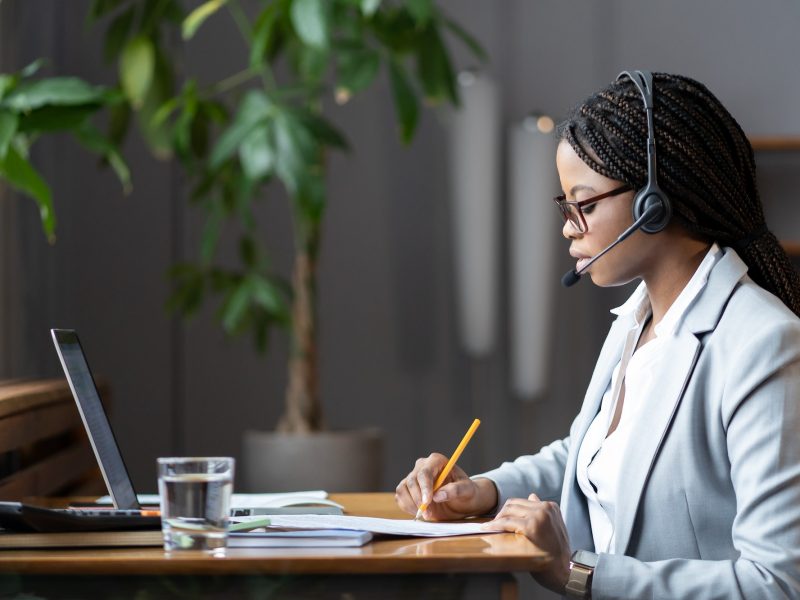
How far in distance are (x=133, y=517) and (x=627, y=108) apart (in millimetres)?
742

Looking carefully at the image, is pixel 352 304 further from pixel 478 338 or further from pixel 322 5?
pixel 322 5

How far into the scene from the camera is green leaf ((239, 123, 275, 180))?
96.7 inches

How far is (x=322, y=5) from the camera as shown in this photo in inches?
94.3

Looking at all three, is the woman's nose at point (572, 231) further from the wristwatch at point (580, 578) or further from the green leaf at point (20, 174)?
the green leaf at point (20, 174)

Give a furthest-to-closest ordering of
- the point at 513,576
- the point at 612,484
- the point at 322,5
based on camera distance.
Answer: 1. the point at 322,5
2. the point at 612,484
3. the point at 513,576

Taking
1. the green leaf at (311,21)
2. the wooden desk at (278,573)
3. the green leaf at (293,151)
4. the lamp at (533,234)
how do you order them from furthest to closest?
the lamp at (533,234)
the green leaf at (293,151)
the green leaf at (311,21)
the wooden desk at (278,573)

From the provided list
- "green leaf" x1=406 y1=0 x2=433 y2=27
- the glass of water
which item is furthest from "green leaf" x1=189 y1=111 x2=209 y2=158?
the glass of water

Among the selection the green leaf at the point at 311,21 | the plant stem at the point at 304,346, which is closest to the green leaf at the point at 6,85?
the green leaf at the point at 311,21

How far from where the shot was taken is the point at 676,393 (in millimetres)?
1223

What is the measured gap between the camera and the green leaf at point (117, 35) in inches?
113

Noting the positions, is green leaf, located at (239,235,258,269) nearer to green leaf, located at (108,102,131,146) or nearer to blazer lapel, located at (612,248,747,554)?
green leaf, located at (108,102,131,146)

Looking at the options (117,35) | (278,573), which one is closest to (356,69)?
(117,35)

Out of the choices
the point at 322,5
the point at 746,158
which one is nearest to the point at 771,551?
the point at 746,158

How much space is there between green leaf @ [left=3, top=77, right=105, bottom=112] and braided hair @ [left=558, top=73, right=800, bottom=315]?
806 millimetres
